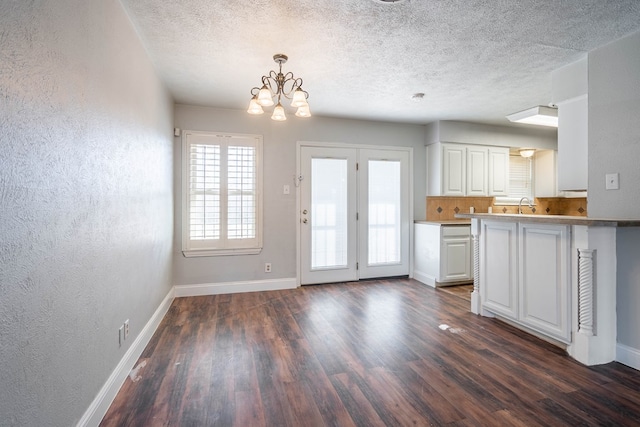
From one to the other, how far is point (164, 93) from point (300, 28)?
179 cm

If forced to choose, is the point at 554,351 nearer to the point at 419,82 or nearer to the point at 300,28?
the point at 419,82

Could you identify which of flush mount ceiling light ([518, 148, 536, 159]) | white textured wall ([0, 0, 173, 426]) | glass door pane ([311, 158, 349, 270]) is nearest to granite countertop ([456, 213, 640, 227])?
glass door pane ([311, 158, 349, 270])

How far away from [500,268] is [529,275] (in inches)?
11.5

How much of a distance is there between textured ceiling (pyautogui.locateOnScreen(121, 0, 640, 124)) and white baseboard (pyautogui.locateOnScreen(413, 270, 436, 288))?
2395 millimetres

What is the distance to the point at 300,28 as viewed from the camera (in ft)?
7.13

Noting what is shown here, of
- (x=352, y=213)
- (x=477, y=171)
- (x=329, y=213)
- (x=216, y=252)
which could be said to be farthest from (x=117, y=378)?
(x=477, y=171)

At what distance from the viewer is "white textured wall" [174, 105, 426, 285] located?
151 inches

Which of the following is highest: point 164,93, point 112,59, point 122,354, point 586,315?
point 164,93

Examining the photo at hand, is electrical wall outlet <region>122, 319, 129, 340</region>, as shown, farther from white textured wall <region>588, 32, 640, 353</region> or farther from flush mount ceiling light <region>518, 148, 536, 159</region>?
flush mount ceiling light <region>518, 148, 536, 159</region>

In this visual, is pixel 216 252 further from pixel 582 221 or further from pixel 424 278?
pixel 582 221

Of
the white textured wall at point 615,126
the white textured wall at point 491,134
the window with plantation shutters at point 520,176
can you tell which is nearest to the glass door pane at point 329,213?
the white textured wall at point 491,134

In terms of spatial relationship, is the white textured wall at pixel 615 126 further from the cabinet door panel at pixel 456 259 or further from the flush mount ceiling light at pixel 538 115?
the cabinet door panel at pixel 456 259

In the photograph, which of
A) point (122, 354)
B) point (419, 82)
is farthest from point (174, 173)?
point (419, 82)

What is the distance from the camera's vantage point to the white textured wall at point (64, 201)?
100 cm
